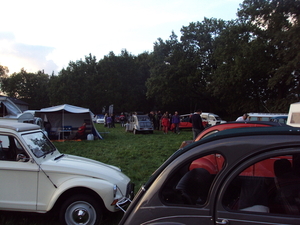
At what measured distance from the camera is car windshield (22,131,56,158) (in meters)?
4.35

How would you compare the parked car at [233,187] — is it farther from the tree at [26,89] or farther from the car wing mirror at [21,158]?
the tree at [26,89]

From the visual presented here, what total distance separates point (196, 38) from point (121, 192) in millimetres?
36630

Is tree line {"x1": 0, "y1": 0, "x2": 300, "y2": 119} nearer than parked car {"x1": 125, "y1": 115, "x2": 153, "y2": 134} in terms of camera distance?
No

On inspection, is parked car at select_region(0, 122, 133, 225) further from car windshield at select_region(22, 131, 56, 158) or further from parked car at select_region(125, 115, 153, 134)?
parked car at select_region(125, 115, 153, 134)

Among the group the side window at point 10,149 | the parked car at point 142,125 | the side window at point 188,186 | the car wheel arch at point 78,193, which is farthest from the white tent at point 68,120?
the side window at point 188,186

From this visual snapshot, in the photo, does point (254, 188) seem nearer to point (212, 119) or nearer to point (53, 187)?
point (53, 187)

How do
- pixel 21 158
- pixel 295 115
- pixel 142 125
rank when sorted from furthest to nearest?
1. pixel 142 125
2. pixel 295 115
3. pixel 21 158

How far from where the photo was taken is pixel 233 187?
2053mm

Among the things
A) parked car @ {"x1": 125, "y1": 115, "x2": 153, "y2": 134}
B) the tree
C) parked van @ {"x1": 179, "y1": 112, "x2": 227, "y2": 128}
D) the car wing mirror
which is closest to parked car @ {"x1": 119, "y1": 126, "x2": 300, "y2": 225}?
the car wing mirror

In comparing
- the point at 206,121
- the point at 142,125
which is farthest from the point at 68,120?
the point at 206,121

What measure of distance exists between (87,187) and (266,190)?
267 centimetres

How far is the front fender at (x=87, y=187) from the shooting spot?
3.89 meters

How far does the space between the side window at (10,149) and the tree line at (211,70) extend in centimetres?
2413

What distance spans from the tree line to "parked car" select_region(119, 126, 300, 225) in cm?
2405
